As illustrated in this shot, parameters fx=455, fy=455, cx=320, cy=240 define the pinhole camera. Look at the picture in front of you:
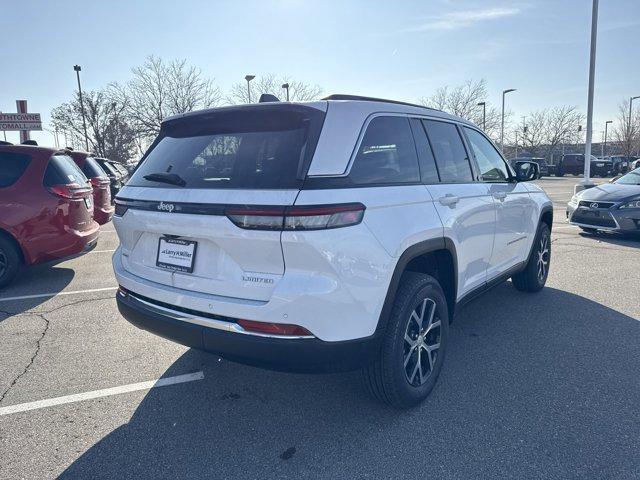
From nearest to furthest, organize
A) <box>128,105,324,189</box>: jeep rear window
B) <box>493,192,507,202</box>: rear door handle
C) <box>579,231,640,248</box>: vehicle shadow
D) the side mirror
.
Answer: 1. <box>128,105,324,189</box>: jeep rear window
2. <box>493,192,507,202</box>: rear door handle
3. the side mirror
4. <box>579,231,640,248</box>: vehicle shadow

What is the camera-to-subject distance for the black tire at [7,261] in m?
5.59

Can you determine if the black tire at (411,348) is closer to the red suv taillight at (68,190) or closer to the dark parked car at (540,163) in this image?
the dark parked car at (540,163)

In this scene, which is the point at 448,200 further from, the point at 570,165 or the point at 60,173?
the point at 570,165

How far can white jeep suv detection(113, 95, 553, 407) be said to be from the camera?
2.26 m

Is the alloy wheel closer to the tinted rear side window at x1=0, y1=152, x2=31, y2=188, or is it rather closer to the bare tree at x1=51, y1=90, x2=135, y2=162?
the tinted rear side window at x1=0, y1=152, x2=31, y2=188

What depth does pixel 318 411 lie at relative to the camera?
9.62 ft

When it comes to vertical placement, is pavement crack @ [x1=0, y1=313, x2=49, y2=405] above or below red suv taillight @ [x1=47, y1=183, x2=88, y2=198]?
below

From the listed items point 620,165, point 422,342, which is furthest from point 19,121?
point 620,165

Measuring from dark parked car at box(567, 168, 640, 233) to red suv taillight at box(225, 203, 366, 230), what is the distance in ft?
26.4

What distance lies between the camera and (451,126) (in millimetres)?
3715

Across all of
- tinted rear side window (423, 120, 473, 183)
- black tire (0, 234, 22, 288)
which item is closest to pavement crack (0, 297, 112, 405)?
black tire (0, 234, 22, 288)

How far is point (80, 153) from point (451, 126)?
725 centimetres

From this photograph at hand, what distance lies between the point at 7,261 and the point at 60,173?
127cm

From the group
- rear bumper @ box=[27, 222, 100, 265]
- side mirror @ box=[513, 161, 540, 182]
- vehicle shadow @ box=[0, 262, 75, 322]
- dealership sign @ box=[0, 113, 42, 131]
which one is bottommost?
vehicle shadow @ box=[0, 262, 75, 322]
